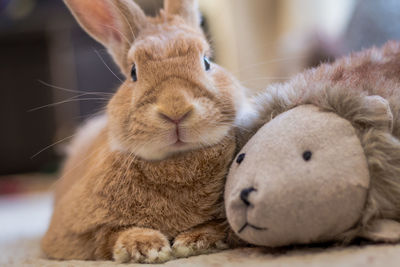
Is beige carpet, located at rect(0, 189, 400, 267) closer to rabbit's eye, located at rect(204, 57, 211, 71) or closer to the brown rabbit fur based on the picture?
the brown rabbit fur

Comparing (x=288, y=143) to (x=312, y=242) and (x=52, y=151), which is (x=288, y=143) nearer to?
(x=312, y=242)

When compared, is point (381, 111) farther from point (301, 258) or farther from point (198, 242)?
point (198, 242)

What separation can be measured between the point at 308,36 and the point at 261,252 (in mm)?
1803

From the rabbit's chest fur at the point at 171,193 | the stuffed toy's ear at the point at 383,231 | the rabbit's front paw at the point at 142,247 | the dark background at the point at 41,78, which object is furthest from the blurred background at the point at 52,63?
the stuffed toy's ear at the point at 383,231

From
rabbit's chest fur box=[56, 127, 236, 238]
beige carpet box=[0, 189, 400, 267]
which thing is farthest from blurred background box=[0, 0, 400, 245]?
rabbit's chest fur box=[56, 127, 236, 238]

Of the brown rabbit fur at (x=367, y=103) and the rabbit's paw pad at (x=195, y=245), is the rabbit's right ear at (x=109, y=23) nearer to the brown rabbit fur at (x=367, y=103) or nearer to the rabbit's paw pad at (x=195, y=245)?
the brown rabbit fur at (x=367, y=103)

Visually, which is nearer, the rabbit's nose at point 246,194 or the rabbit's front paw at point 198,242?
the rabbit's nose at point 246,194

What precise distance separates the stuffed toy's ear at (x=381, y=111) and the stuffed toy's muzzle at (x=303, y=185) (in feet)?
0.18

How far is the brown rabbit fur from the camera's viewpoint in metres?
0.80

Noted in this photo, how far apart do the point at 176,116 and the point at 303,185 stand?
12.8 inches

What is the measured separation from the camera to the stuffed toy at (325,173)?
0.76 meters

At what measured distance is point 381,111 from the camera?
837 mm

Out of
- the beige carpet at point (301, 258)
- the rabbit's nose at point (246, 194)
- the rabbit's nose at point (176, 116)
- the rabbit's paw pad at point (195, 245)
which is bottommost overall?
the rabbit's paw pad at point (195, 245)

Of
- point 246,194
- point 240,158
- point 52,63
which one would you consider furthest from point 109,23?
point 52,63
